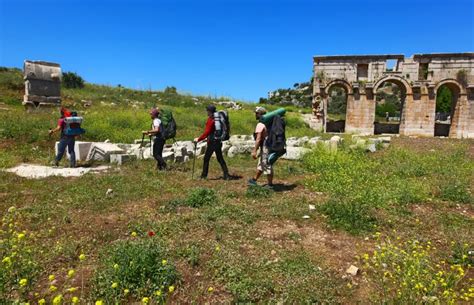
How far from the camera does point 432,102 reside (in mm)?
20188

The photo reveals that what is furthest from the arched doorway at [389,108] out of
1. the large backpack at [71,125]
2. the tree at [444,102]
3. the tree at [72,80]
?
the tree at [72,80]

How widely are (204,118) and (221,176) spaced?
34.8 feet

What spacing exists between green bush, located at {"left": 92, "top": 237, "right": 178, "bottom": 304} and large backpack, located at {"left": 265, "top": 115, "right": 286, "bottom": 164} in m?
3.46

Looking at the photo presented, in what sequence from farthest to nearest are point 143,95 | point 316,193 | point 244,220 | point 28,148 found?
1. point 143,95
2. point 28,148
3. point 316,193
4. point 244,220

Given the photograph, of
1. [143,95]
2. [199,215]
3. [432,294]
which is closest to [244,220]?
[199,215]

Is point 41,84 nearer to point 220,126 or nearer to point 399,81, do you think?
point 220,126

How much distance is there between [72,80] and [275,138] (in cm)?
2662

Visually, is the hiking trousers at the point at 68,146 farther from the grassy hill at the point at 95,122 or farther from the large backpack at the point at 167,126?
the large backpack at the point at 167,126

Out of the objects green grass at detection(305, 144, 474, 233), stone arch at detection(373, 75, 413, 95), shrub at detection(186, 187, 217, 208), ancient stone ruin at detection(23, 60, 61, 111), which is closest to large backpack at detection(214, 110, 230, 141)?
shrub at detection(186, 187, 217, 208)

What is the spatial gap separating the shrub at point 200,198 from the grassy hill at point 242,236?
0.03 metres

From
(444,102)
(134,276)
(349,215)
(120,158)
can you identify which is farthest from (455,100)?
(444,102)

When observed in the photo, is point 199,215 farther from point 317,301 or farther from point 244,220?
point 317,301

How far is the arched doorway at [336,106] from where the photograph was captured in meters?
Result: 21.5

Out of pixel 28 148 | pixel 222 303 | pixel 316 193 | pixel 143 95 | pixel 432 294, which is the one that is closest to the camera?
pixel 432 294
